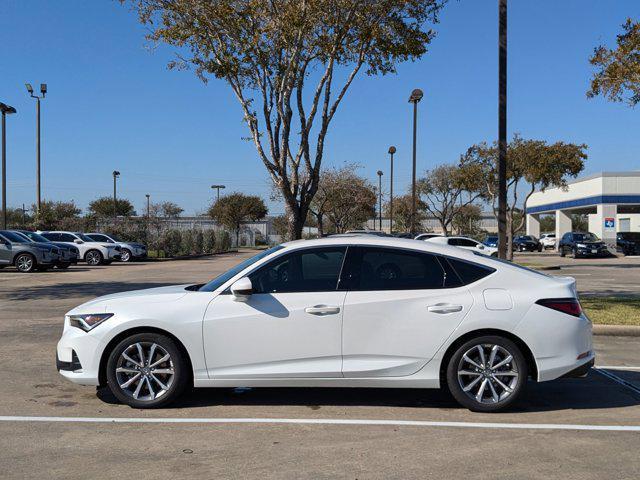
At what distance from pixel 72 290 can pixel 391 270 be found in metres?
13.1

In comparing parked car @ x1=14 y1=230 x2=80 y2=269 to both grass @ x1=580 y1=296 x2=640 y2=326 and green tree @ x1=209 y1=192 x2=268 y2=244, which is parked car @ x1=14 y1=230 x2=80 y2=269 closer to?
grass @ x1=580 y1=296 x2=640 y2=326

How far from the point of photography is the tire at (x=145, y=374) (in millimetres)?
5773

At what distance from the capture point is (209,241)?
149ft

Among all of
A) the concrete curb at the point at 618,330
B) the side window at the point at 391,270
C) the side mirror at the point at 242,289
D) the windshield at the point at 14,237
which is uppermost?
the windshield at the point at 14,237

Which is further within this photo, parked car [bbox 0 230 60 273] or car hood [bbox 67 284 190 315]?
parked car [bbox 0 230 60 273]

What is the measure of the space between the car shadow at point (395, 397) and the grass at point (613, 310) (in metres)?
3.88

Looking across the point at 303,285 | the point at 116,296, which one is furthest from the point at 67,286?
the point at 303,285

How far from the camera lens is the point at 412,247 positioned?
19.7ft

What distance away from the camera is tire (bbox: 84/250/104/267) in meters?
30.8

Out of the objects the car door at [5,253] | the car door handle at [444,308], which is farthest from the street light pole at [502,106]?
the car door at [5,253]

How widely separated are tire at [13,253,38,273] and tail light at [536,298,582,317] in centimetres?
2195

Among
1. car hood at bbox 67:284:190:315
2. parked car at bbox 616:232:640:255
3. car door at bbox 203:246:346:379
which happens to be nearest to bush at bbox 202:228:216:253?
parked car at bbox 616:232:640:255

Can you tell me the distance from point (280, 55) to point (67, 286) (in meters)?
9.20

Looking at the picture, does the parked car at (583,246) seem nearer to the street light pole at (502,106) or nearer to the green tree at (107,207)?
the street light pole at (502,106)
